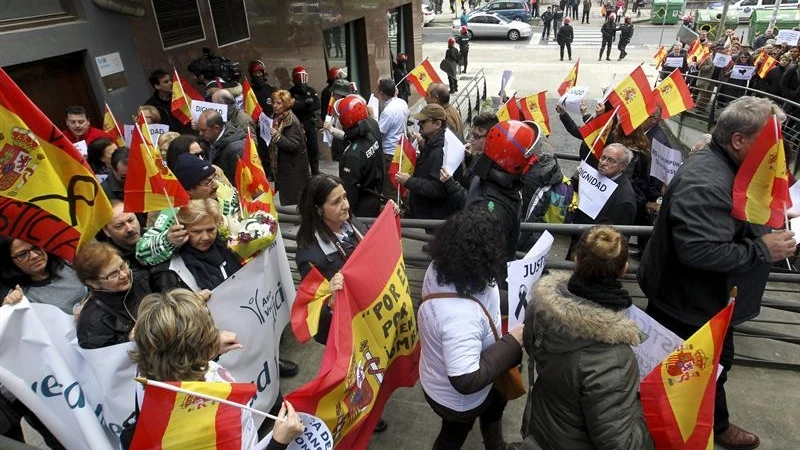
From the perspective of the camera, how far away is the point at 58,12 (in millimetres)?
5512

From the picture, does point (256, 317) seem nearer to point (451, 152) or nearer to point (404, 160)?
point (451, 152)

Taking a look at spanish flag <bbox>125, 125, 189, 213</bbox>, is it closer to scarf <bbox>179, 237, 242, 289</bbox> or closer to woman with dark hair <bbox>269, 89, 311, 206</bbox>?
scarf <bbox>179, 237, 242, 289</bbox>

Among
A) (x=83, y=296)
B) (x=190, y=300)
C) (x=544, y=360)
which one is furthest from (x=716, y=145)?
(x=83, y=296)

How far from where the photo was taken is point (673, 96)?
5.69 m

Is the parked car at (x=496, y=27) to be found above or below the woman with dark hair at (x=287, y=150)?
below

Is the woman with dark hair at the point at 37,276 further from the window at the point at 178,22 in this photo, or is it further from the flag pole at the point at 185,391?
the window at the point at 178,22

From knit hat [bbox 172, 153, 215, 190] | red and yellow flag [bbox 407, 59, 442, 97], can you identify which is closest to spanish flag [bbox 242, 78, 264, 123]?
red and yellow flag [bbox 407, 59, 442, 97]

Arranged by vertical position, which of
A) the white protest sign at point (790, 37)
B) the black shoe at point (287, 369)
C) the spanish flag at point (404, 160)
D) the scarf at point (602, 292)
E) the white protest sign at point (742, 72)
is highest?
the scarf at point (602, 292)

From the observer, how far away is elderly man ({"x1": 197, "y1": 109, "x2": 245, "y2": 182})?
5109mm

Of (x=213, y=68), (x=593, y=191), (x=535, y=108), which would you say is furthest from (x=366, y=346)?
(x=213, y=68)

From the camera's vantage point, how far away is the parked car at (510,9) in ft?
100

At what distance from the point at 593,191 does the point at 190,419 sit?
3516 millimetres

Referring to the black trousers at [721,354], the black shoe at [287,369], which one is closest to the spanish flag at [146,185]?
the black shoe at [287,369]

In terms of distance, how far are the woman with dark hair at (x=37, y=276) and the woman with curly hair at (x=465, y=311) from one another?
2.17 meters
